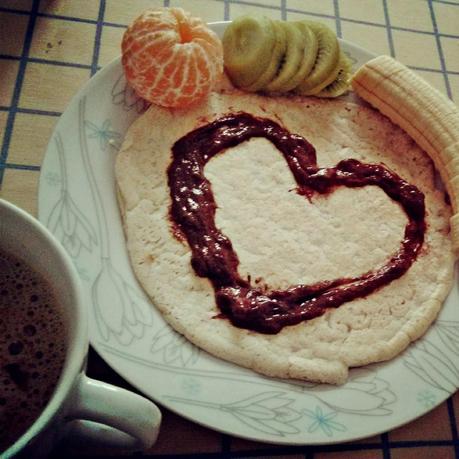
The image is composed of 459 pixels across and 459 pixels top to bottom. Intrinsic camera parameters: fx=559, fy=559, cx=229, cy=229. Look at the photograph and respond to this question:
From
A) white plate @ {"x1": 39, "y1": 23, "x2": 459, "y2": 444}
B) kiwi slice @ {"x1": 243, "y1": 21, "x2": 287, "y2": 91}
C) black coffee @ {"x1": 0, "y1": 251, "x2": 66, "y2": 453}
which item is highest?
kiwi slice @ {"x1": 243, "y1": 21, "x2": 287, "y2": 91}

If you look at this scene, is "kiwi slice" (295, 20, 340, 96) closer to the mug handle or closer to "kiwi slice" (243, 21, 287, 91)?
"kiwi slice" (243, 21, 287, 91)

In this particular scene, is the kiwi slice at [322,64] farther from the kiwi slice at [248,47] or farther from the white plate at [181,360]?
the white plate at [181,360]

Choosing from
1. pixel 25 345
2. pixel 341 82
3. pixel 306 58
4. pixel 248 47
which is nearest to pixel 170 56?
pixel 248 47

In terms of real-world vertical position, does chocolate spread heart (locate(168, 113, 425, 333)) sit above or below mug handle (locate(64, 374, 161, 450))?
below

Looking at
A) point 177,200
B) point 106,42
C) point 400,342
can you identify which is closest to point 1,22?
point 106,42

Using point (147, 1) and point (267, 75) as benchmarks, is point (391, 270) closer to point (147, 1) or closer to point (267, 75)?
point (267, 75)

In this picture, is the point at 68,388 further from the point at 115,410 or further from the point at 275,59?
the point at 275,59

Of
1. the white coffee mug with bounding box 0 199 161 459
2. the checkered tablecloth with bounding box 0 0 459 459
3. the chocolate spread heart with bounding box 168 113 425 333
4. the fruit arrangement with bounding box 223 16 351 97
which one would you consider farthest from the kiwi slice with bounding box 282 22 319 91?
the white coffee mug with bounding box 0 199 161 459
